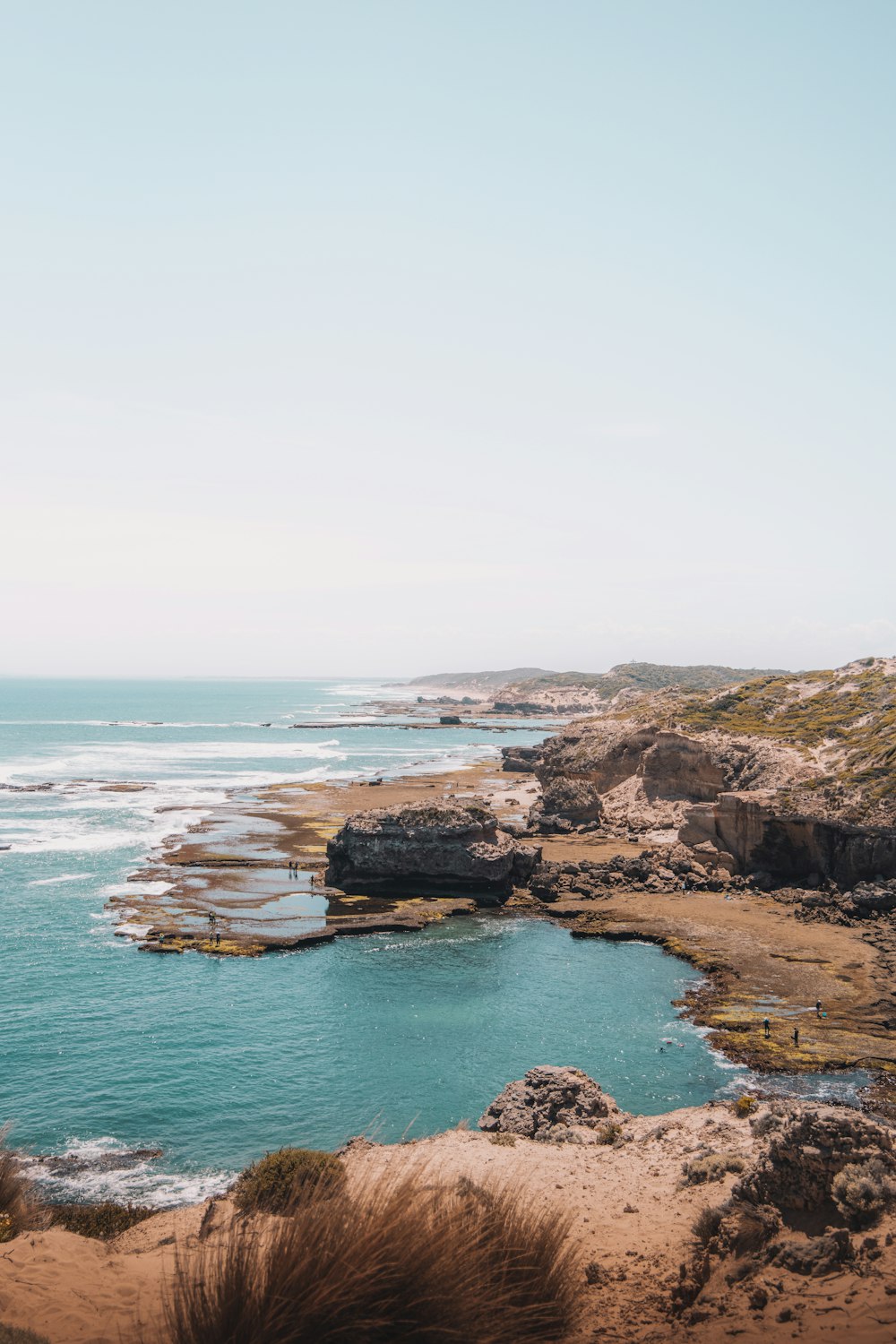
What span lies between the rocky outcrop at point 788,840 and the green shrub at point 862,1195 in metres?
44.5

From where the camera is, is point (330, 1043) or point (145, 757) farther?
point (145, 757)

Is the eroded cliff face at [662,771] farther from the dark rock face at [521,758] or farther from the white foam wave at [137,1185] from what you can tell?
the white foam wave at [137,1185]

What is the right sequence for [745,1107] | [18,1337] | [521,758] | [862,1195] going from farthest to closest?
[521,758] < [745,1107] < [862,1195] < [18,1337]

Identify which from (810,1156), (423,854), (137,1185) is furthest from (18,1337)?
(423,854)

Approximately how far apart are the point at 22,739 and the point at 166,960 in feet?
444

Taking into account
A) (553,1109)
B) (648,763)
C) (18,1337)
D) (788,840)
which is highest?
(18,1337)

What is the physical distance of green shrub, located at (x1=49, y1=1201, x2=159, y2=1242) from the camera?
1922cm

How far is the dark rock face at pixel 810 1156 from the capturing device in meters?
14.6

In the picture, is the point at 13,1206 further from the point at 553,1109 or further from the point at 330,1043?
the point at 330,1043

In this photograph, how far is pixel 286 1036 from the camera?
35.2m

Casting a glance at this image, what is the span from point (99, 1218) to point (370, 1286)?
15.3 meters

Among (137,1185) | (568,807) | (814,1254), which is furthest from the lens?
(568,807)

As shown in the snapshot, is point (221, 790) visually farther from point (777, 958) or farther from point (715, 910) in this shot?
point (777, 958)

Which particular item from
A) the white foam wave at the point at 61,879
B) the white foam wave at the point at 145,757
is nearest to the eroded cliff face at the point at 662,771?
the white foam wave at the point at 61,879
